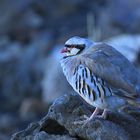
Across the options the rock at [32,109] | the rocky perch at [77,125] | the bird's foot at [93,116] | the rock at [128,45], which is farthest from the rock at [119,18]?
the bird's foot at [93,116]

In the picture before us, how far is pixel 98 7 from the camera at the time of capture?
24094 mm

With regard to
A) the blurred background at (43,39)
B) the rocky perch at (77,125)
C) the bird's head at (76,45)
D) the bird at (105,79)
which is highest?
the bird's head at (76,45)

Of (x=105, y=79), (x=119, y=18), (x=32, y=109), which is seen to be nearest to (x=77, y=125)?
(x=105, y=79)

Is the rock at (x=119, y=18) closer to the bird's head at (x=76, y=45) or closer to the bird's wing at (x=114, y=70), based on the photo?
the bird's head at (x=76, y=45)

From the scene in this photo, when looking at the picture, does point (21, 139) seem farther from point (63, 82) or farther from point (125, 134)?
point (63, 82)

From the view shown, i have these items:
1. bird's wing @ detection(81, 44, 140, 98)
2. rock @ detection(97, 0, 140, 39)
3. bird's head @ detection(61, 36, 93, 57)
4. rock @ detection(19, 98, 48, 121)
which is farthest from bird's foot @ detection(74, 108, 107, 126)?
rock @ detection(97, 0, 140, 39)

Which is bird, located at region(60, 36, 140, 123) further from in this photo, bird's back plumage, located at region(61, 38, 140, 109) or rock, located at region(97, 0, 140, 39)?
rock, located at region(97, 0, 140, 39)

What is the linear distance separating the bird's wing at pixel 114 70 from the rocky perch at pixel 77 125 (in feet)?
1.36

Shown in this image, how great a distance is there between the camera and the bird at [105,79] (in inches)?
323

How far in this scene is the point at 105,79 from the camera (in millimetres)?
8297

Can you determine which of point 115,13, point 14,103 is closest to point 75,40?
point 14,103

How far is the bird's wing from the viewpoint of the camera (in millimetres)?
8172

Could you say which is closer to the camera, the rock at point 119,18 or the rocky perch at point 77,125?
the rocky perch at point 77,125

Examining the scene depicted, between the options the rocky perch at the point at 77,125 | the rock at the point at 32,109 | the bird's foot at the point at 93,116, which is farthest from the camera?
the rock at the point at 32,109
